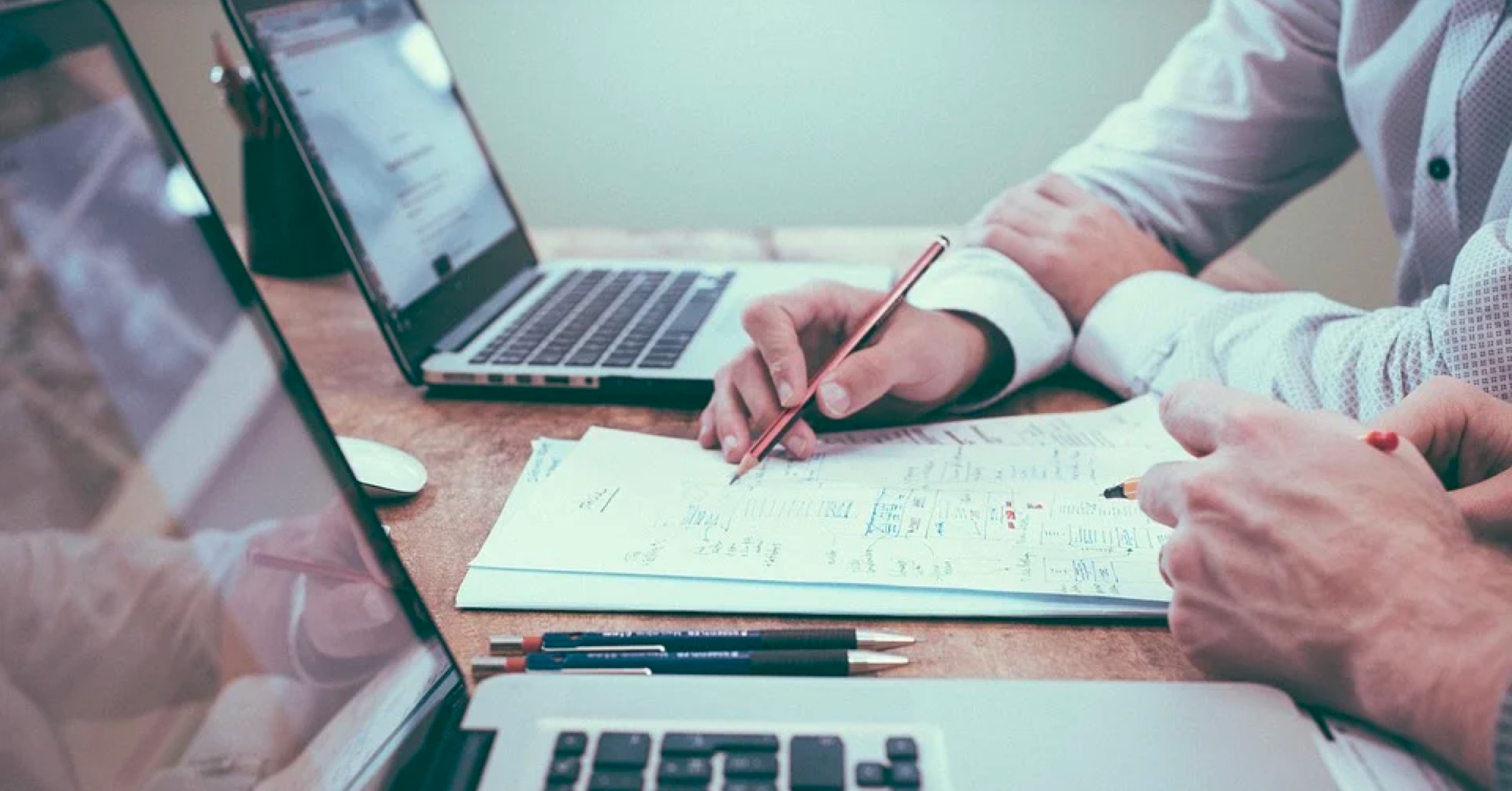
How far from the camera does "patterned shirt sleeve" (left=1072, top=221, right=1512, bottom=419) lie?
2.09ft

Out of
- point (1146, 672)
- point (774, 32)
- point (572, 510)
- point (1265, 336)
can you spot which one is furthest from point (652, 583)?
point (774, 32)

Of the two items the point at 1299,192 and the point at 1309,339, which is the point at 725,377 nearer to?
the point at 1309,339

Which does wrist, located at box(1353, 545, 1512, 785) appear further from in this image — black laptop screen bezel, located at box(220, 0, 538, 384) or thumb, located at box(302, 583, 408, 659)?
black laptop screen bezel, located at box(220, 0, 538, 384)

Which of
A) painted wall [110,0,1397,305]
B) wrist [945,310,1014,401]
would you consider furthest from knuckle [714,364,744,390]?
painted wall [110,0,1397,305]

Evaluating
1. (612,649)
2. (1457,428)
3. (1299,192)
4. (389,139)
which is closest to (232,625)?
(612,649)

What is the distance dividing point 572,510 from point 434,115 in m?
0.56

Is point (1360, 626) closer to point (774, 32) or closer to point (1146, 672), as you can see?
point (1146, 672)

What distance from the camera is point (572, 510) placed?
629 millimetres

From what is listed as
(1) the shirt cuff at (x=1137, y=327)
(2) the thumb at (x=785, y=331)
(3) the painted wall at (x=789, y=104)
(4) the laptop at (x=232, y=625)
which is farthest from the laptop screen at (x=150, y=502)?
(3) the painted wall at (x=789, y=104)

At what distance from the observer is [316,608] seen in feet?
1.38

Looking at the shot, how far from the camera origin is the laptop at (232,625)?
0.33 meters

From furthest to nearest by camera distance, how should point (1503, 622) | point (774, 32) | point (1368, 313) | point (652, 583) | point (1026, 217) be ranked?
point (774, 32) → point (1026, 217) → point (1368, 313) → point (652, 583) → point (1503, 622)

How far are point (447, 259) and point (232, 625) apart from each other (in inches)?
23.9

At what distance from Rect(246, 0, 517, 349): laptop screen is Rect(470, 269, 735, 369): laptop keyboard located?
0.08 meters
